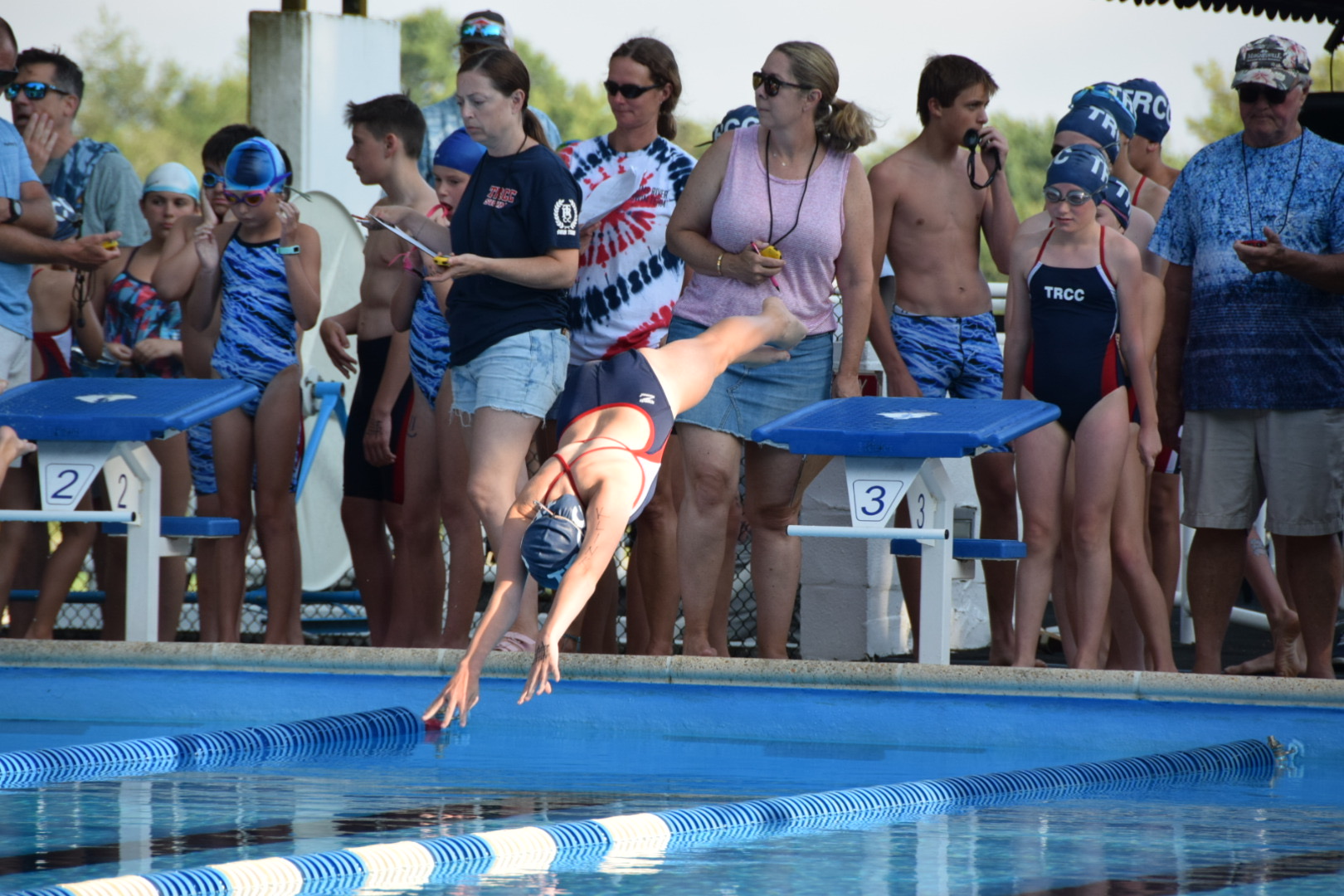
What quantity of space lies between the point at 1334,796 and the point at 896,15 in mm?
44732

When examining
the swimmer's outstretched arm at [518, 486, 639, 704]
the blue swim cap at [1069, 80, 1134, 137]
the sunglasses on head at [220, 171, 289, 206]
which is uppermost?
the blue swim cap at [1069, 80, 1134, 137]

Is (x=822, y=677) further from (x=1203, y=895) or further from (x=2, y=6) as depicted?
(x=2, y=6)

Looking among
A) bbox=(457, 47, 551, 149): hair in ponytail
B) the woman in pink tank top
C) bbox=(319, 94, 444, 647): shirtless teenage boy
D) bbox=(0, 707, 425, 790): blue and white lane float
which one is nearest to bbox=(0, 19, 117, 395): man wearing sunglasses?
bbox=(319, 94, 444, 647): shirtless teenage boy

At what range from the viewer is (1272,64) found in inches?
211

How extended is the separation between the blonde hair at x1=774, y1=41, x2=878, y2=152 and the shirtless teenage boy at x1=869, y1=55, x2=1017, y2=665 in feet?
1.45

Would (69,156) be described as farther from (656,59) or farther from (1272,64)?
(1272,64)

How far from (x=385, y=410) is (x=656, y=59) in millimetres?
1626

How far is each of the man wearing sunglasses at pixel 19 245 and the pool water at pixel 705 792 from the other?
4.63 feet

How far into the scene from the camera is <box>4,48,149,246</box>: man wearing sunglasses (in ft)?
22.8

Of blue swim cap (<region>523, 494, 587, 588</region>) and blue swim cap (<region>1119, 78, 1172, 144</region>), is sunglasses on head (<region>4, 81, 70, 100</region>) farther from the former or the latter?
blue swim cap (<region>1119, 78, 1172, 144</region>)

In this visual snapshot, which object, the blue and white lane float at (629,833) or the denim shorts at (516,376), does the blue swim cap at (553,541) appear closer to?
the blue and white lane float at (629,833)

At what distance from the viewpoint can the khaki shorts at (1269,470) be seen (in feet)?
17.5

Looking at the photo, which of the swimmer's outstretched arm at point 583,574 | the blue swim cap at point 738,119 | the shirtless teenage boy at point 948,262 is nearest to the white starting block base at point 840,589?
the shirtless teenage boy at point 948,262

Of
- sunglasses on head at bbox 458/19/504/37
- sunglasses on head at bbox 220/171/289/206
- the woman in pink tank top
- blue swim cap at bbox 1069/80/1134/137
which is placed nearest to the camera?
the woman in pink tank top
